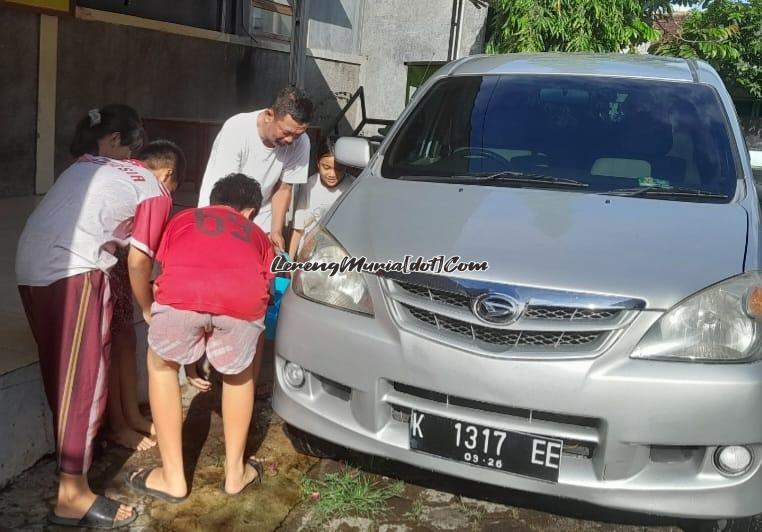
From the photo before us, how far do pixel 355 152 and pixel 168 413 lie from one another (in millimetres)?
1563

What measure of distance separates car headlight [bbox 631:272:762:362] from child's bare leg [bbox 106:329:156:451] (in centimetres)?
206

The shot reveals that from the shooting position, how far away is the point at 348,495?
2883mm

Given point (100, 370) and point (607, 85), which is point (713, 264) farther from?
point (100, 370)

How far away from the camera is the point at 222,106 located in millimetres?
10156

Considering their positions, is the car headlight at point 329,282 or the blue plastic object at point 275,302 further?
the blue plastic object at point 275,302

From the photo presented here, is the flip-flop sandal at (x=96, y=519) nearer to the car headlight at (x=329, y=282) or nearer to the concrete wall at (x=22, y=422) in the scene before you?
the concrete wall at (x=22, y=422)

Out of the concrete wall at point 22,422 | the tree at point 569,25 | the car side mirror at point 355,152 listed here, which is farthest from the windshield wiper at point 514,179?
the tree at point 569,25

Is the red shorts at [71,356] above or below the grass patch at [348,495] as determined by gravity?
above

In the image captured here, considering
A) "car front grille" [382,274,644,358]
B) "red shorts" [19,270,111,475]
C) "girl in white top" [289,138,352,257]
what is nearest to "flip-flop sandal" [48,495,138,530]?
"red shorts" [19,270,111,475]

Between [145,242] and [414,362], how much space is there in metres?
1.02

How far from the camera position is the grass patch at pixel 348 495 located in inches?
110

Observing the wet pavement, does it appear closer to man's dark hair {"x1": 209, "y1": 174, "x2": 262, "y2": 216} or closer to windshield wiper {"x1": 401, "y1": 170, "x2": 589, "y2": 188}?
man's dark hair {"x1": 209, "y1": 174, "x2": 262, "y2": 216}

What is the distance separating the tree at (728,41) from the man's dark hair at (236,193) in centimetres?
1167

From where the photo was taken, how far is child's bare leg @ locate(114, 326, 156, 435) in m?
3.11
